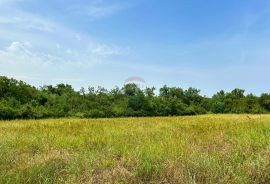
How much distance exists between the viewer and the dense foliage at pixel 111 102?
101ft

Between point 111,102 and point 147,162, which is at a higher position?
point 111,102

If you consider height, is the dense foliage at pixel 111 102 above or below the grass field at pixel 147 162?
above

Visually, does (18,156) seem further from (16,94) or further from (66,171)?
(16,94)

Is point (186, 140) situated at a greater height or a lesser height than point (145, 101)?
lesser

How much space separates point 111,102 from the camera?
36.4 m

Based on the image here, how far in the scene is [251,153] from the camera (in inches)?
295

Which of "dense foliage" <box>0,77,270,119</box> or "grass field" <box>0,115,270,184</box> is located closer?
"grass field" <box>0,115,270,184</box>

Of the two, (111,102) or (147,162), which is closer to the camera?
(147,162)

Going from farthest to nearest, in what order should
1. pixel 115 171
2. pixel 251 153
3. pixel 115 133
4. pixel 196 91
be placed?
1. pixel 196 91
2. pixel 115 133
3. pixel 251 153
4. pixel 115 171

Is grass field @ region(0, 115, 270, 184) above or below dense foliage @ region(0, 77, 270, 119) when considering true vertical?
below

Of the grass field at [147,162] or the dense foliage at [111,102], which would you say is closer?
the grass field at [147,162]

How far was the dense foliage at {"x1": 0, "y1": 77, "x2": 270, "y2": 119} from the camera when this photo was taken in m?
30.8

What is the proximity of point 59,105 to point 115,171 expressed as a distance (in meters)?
26.6

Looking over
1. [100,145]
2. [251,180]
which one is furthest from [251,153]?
[100,145]
